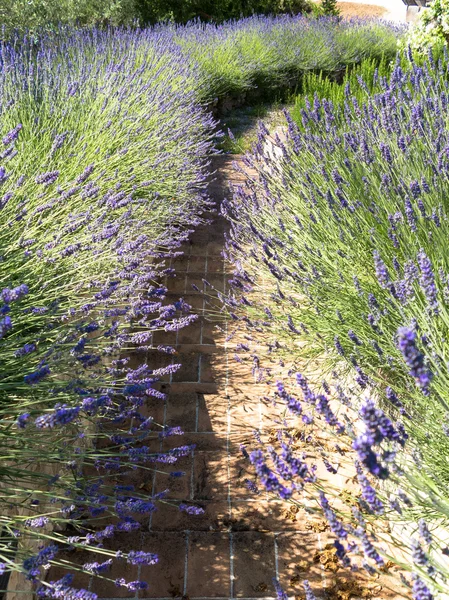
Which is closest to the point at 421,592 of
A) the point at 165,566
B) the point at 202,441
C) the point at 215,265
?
the point at 165,566

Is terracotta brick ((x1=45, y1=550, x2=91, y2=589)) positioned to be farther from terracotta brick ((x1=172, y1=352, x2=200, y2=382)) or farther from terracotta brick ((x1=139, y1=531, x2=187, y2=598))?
terracotta brick ((x1=172, y1=352, x2=200, y2=382))

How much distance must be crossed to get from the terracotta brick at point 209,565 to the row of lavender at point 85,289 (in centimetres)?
24

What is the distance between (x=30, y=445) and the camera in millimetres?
1739

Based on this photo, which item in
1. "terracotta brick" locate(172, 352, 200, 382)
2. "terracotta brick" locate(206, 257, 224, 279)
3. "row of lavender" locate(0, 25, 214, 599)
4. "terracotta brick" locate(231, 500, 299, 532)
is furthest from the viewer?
"terracotta brick" locate(206, 257, 224, 279)

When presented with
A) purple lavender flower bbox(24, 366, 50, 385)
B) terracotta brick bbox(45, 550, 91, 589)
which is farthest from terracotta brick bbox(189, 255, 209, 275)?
purple lavender flower bbox(24, 366, 50, 385)

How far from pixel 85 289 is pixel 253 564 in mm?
1423

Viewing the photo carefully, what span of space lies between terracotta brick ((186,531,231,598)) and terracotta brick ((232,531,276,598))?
4 cm

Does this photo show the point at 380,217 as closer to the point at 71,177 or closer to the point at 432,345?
the point at 432,345

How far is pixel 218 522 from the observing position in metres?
2.18

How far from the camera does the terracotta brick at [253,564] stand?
191cm

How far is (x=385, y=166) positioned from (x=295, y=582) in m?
1.93

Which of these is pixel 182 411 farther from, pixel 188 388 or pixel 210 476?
pixel 210 476

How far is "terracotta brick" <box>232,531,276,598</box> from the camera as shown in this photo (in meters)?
1.91

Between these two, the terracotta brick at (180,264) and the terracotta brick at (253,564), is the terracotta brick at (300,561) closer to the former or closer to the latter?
the terracotta brick at (253,564)
